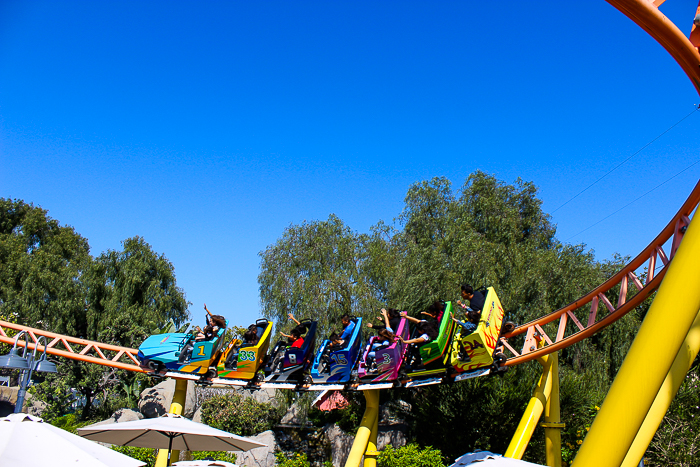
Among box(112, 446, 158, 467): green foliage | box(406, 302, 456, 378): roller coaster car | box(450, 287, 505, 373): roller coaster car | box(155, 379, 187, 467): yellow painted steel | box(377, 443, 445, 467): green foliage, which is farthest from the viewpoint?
box(112, 446, 158, 467): green foliage

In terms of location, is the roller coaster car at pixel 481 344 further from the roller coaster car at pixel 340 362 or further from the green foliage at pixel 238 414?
the green foliage at pixel 238 414

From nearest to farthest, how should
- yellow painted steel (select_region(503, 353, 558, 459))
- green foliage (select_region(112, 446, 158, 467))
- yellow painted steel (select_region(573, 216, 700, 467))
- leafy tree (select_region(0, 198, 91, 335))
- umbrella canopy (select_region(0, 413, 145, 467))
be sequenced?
yellow painted steel (select_region(573, 216, 700, 467)), umbrella canopy (select_region(0, 413, 145, 467)), yellow painted steel (select_region(503, 353, 558, 459)), green foliage (select_region(112, 446, 158, 467)), leafy tree (select_region(0, 198, 91, 335))

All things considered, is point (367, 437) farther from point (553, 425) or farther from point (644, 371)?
point (644, 371)

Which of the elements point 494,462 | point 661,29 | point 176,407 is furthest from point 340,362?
point 661,29

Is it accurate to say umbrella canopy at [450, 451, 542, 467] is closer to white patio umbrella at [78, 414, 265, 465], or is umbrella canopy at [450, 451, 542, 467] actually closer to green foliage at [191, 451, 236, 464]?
white patio umbrella at [78, 414, 265, 465]

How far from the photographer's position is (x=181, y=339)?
9.46 m

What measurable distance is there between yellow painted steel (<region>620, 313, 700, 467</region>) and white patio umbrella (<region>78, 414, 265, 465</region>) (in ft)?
17.5

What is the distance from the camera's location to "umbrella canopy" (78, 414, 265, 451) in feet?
22.3

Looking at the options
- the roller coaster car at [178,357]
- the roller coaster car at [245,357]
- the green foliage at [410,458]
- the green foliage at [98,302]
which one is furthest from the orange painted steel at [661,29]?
the green foliage at [98,302]

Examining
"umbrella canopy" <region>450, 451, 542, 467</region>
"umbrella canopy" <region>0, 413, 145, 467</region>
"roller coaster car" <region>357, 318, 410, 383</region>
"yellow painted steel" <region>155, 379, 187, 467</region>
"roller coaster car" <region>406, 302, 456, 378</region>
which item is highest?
"roller coaster car" <region>406, 302, 456, 378</region>

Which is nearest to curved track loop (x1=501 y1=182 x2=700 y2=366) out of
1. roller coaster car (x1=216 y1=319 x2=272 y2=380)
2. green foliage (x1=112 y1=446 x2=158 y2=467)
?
roller coaster car (x1=216 y1=319 x2=272 y2=380)

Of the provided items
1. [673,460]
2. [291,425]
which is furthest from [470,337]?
[291,425]

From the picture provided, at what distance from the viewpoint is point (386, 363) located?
7.93m

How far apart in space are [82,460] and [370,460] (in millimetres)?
4673
